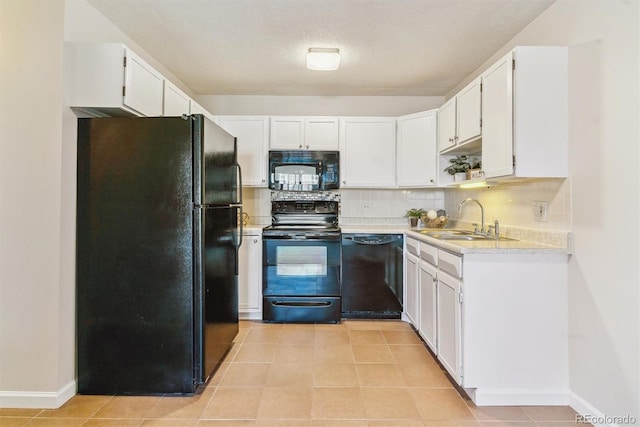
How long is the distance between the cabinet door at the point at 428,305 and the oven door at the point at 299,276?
83 centimetres

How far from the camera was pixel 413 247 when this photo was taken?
3051mm

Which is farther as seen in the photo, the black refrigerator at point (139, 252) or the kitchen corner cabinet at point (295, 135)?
A: the kitchen corner cabinet at point (295, 135)

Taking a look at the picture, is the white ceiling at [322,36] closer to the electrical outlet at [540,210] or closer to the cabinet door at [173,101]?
the cabinet door at [173,101]

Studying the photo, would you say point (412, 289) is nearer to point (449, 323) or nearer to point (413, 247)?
point (413, 247)

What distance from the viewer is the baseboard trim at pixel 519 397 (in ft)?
6.39

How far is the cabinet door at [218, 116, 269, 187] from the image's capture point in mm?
3648

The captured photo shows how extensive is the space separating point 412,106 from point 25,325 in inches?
158

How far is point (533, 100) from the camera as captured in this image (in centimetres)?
199

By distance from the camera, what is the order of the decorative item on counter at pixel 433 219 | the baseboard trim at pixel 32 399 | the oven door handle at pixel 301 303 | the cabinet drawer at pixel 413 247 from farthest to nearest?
the decorative item on counter at pixel 433 219 < the oven door handle at pixel 301 303 < the cabinet drawer at pixel 413 247 < the baseboard trim at pixel 32 399

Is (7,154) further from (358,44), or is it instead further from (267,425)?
(358,44)

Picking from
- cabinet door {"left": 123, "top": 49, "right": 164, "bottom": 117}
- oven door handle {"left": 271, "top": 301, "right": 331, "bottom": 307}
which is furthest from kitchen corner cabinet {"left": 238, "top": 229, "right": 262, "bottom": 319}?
cabinet door {"left": 123, "top": 49, "right": 164, "bottom": 117}

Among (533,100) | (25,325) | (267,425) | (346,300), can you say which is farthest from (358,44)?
(25,325)

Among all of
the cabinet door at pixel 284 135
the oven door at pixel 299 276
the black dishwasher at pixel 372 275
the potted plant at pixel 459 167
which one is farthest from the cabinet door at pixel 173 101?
the potted plant at pixel 459 167

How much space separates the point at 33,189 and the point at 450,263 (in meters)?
2.56
